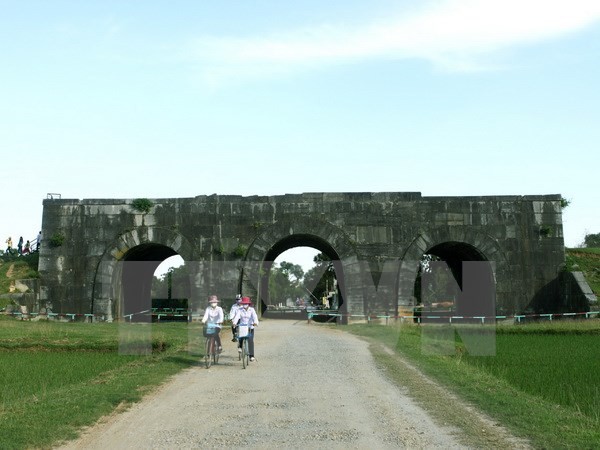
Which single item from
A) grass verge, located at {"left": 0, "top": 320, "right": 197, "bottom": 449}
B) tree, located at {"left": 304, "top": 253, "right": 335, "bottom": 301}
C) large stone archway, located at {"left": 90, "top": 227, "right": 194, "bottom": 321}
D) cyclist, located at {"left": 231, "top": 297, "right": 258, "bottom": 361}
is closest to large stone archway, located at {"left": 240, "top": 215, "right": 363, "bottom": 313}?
large stone archway, located at {"left": 90, "top": 227, "right": 194, "bottom": 321}

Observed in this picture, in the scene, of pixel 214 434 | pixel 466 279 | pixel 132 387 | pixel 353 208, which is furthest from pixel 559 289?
pixel 214 434

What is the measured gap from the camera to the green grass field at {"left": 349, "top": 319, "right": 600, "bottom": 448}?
27.7 ft

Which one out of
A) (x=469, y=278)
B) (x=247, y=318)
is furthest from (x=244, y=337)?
(x=469, y=278)

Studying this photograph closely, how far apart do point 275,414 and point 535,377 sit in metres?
5.63

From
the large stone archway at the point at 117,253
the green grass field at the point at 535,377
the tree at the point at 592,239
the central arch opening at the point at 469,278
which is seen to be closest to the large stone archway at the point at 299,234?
the large stone archway at the point at 117,253

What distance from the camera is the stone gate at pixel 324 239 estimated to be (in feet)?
87.8

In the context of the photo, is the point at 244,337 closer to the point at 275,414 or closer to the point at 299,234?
the point at 275,414

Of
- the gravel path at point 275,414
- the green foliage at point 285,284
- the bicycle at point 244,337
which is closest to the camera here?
the gravel path at point 275,414

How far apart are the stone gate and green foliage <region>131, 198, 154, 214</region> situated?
0.12 meters

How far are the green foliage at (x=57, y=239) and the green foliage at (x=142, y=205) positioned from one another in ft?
9.46

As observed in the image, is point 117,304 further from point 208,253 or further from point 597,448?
point 597,448

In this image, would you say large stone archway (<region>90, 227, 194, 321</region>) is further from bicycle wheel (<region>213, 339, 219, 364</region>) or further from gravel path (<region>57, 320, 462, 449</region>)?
gravel path (<region>57, 320, 462, 449</region>)

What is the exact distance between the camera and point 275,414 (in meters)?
9.25

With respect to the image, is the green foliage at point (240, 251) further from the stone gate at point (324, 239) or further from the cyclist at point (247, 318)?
the cyclist at point (247, 318)
